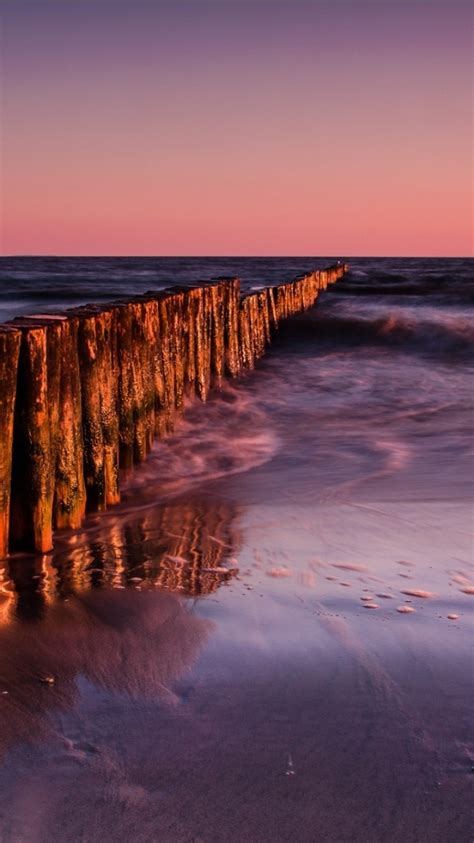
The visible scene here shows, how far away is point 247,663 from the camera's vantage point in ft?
8.98

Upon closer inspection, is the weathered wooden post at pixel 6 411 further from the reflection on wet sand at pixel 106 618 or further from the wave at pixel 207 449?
the wave at pixel 207 449

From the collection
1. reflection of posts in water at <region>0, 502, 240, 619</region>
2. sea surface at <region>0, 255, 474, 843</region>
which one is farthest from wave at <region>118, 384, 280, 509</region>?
reflection of posts in water at <region>0, 502, 240, 619</region>

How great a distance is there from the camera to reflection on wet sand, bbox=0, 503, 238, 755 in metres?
2.55

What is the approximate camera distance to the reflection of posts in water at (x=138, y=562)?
3424 mm

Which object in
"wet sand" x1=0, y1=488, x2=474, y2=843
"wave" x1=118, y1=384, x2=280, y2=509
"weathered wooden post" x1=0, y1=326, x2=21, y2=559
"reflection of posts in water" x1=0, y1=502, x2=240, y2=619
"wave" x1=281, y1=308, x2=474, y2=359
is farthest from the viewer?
"wave" x1=281, y1=308, x2=474, y2=359

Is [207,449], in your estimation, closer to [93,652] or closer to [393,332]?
[93,652]

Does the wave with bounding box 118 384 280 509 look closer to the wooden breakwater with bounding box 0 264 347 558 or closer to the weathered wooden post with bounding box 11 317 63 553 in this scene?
the wooden breakwater with bounding box 0 264 347 558

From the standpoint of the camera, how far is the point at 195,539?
167 inches

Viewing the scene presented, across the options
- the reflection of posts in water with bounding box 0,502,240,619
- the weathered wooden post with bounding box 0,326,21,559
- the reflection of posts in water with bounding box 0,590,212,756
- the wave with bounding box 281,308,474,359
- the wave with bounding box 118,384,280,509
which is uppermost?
the weathered wooden post with bounding box 0,326,21,559

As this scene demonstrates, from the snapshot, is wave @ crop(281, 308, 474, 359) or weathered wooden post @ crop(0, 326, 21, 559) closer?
weathered wooden post @ crop(0, 326, 21, 559)

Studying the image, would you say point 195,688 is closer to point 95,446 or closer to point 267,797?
point 267,797

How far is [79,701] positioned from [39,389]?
5.56 feet

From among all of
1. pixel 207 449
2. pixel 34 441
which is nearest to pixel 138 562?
pixel 34 441

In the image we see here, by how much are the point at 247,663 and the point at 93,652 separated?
473 mm
